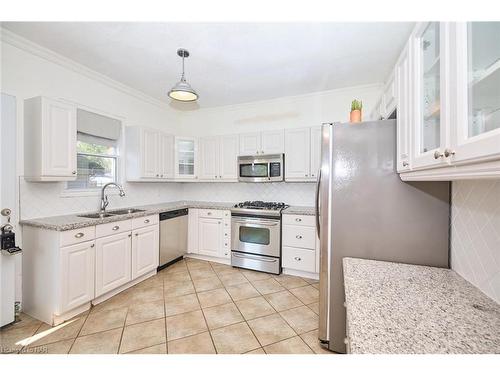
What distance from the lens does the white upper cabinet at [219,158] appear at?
3.67 metres

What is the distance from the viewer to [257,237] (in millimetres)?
3199

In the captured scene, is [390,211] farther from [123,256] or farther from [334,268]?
[123,256]

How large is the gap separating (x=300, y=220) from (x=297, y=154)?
3.26ft

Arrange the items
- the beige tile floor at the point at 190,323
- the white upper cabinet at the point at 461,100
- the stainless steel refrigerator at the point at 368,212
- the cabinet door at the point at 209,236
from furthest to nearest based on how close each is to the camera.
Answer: the cabinet door at the point at 209,236, the beige tile floor at the point at 190,323, the stainless steel refrigerator at the point at 368,212, the white upper cabinet at the point at 461,100

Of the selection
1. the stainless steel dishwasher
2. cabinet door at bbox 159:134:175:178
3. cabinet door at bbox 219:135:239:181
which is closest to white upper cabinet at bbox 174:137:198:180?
cabinet door at bbox 159:134:175:178

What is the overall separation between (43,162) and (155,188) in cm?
175

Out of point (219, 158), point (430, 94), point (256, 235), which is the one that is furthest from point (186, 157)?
point (430, 94)

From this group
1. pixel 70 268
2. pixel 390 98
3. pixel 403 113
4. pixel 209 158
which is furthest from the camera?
pixel 209 158

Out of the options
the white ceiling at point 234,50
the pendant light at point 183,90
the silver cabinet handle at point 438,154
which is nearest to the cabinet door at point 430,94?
the silver cabinet handle at point 438,154

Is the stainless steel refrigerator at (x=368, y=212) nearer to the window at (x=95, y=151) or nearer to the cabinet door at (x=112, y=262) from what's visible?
the cabinet door at (x=112, y=262)

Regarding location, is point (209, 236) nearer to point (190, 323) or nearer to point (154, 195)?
point (154, 195)

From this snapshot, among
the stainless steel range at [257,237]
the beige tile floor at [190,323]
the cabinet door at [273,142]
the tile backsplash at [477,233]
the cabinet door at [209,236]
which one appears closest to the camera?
the tile backsplash at [477,233]

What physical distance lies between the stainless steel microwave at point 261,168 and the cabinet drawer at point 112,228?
68.0 inches
